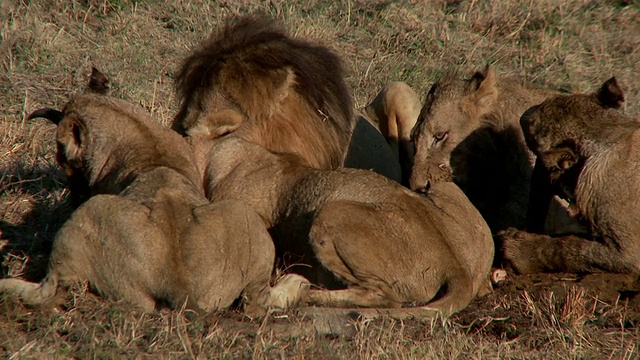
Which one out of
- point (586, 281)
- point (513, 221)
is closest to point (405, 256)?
point (586, 281)

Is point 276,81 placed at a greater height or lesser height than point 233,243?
greater

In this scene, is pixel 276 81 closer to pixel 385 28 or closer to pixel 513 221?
pixel 513 221

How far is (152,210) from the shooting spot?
4934 mm

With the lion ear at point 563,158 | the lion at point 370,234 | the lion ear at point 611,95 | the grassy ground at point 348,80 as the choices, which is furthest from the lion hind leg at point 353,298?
the lion ear at point 611,95

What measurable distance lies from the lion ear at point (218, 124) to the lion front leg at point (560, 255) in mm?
2000

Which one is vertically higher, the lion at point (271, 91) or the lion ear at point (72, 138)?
the lion at point (271, 91)

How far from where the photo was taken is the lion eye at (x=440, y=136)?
6.75 metres

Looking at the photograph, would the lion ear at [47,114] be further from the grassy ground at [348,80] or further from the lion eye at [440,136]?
the lion eye at [440,136]

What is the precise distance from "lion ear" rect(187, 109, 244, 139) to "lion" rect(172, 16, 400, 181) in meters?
0.01

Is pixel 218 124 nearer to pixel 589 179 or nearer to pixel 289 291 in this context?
pixel 289 291

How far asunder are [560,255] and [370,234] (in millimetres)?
1353

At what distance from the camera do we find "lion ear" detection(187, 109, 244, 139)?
630 centimetres

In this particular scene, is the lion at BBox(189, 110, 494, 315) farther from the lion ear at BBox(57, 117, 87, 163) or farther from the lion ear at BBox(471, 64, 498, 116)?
the lion ear at BBox(471, 64, 498, 116)

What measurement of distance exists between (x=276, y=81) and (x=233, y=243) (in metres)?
1.84
